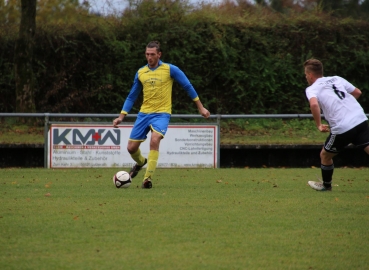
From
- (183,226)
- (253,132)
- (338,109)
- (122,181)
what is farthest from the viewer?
(253,132)

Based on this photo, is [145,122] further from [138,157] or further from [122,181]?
[122,181]

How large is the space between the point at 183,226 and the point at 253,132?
1121cm

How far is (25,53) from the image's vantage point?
67.9 ft

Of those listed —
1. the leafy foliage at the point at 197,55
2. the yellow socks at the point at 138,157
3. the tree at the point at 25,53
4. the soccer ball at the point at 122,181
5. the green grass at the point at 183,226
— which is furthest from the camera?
the leafy foliage at the point at 197,55

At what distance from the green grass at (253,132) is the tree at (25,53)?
127 inches

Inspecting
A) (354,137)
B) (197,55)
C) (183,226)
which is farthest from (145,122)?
(197,55)

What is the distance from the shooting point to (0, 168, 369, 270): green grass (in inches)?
229

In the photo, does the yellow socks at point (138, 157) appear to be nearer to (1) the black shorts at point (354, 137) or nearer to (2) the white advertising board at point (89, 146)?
(1) the black shorts at point (354, 137)

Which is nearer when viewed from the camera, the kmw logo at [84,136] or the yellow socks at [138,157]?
the yellow socks at [138,157]

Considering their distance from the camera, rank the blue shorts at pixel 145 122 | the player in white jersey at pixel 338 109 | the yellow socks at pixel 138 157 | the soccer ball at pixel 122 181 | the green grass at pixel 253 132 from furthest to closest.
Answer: the green grass at pixel 253 132
the yellow socks at pixel 138 157
the blue shorts at pixel 145 122
the soccer ball at pixel 122 181
the player in white jersey at pixel 338 109

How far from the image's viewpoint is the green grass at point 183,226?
19.0 ft

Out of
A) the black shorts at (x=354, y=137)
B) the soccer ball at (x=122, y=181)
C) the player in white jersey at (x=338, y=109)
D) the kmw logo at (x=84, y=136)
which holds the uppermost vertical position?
the player in white jersey at (x=338, y=109)

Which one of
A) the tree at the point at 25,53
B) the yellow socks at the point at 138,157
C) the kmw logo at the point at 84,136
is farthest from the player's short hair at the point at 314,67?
the tree at the point at 25,53

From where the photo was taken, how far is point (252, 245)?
21.0 feet
